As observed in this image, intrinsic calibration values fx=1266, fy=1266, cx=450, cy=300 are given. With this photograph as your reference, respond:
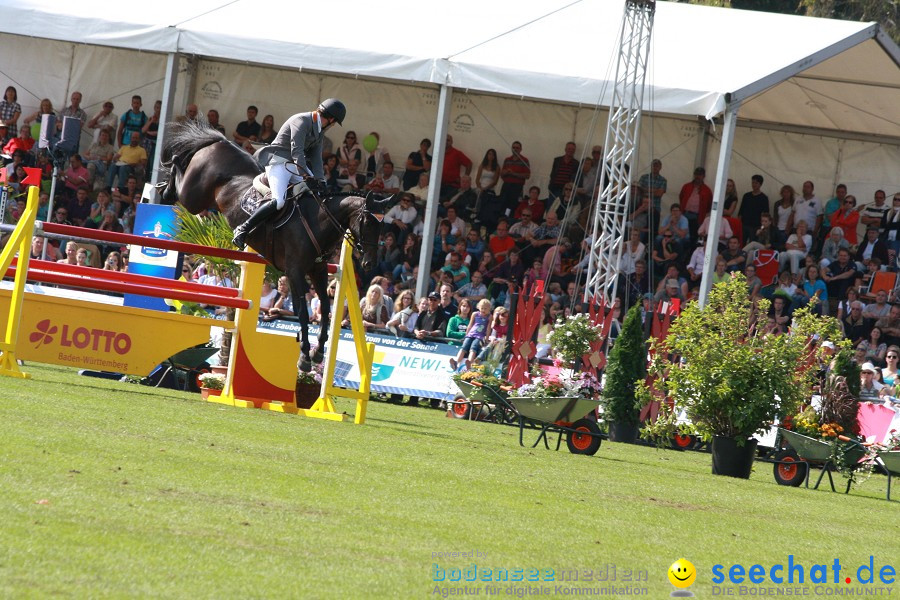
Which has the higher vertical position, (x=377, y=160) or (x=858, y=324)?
(x=377, y=160)

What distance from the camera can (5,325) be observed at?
34.1 ft

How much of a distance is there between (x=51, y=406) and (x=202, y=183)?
3.24m

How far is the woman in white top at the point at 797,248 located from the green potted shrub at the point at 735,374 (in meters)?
8.93

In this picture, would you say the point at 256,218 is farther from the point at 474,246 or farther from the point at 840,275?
the point at 840,275

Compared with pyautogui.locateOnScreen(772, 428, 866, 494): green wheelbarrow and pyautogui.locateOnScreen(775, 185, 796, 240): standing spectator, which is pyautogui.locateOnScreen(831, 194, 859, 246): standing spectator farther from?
pyautogui.locateOnScreen(772, 428, 866, 494): green wheelbarrow

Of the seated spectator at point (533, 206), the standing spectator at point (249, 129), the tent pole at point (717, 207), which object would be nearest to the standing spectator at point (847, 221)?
the tent pole at point (717, 207)

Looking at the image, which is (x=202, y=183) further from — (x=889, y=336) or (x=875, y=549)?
(x=889, y=336)

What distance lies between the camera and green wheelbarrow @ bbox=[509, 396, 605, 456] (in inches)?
430

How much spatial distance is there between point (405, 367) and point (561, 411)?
18.2 feet

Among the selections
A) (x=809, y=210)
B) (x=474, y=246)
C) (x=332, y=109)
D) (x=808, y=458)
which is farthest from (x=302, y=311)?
(x=809, y=210)

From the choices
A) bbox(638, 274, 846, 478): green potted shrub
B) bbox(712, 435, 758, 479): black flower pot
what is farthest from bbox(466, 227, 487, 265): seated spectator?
bbox(712, 435, 758, 479): black flower pot

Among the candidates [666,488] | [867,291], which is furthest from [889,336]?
[666,488]

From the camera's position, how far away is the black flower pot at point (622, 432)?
45.7 ft

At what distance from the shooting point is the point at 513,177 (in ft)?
71.3
